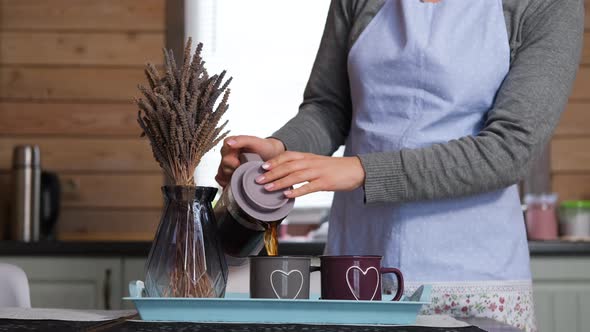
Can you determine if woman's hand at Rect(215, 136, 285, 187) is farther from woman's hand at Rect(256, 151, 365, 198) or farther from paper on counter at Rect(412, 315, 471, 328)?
paper on counter at Rect(412, 315, 471, 328)

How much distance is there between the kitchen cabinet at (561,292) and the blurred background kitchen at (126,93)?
1.20 ft

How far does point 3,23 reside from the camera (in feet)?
9.80

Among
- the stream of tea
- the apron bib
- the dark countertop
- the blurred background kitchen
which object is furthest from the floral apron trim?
the blurred background kitchen

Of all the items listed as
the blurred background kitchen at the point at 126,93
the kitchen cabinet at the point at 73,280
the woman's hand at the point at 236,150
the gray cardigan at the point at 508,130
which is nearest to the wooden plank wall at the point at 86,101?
the blurred background kitchen at the point at 126,93

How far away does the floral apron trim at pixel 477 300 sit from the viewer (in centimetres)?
128

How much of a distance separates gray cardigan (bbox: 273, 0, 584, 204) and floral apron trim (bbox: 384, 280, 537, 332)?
0.48 feet

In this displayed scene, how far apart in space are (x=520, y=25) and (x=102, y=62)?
1.90m

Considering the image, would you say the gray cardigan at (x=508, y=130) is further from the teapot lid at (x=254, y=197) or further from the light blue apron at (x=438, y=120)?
the teapot lid at (x=254, y=197)

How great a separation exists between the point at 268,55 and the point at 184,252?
1.97 meters

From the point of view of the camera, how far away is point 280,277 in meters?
1.00

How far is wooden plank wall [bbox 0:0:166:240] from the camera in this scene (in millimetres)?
2936

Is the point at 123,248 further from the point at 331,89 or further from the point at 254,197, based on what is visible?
the point at 254,197

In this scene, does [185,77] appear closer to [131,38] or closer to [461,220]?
[461,220]

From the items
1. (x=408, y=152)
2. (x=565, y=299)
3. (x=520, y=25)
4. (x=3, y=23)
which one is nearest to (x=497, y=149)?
(x=408, y=152)
